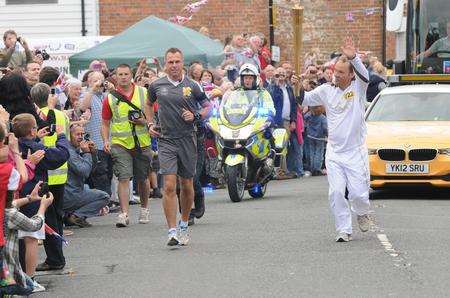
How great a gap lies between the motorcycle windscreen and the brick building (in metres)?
14.7

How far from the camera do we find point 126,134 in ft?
52.5

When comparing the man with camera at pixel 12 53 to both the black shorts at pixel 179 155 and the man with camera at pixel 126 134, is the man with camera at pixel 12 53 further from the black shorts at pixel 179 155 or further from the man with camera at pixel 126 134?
the black shorts at pixel 179 155

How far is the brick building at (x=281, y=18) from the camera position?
34156 mm

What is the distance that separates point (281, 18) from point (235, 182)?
16.7 metres

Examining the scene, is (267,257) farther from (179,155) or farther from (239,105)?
(239,105)

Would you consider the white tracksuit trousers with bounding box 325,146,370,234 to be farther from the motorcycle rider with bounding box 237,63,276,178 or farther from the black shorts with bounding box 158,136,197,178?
the motorcycle rider with bounding box 237,63,276,178

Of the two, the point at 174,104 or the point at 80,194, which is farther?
the point at 80,194

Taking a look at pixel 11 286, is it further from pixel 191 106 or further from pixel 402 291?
pixel 191 106

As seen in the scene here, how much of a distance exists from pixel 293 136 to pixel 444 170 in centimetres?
722

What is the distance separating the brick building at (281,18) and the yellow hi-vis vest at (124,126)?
18.2m

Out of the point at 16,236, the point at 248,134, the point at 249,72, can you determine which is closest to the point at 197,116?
the point at 16,236

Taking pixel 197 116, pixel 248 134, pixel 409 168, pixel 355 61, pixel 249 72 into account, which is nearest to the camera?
pixel 355 61

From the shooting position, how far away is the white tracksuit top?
13922 mm

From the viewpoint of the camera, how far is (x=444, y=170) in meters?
17.9
